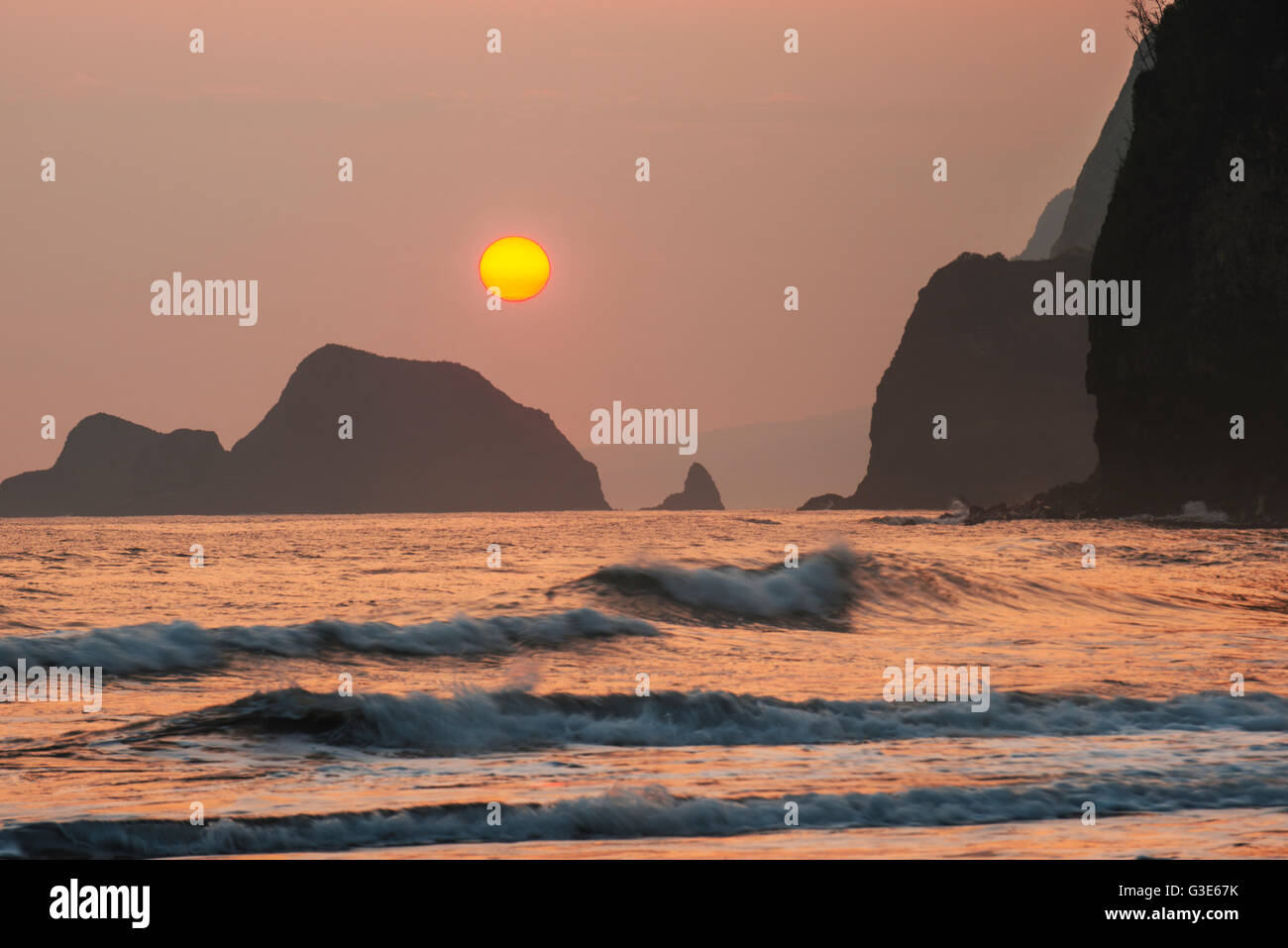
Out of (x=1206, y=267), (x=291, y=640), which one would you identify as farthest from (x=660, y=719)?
(x=1206, y=267)

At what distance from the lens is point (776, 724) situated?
12938mm

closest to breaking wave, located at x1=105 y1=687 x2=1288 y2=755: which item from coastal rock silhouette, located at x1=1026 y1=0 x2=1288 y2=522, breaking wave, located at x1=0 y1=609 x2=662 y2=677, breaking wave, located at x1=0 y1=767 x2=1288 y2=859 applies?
breaking wave, located at x1=0 y1=767 x2=1288 y2=859

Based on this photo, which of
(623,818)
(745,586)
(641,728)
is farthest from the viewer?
(745,586)

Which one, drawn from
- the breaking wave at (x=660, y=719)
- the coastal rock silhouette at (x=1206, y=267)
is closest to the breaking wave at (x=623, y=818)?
the breaking wave at (x=660, y=719)

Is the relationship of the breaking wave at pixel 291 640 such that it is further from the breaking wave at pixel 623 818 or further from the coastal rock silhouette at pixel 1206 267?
the coastal rock silhouette at pixel 1206 267

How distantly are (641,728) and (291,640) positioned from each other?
8.34 meters

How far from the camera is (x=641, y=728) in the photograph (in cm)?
1304

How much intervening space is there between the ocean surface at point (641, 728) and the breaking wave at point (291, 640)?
66mm

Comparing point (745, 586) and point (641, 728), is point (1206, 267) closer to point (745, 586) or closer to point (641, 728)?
point (745, 586)

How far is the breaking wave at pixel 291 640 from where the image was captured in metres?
17.6

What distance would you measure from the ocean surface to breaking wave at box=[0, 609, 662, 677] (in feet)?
0.22

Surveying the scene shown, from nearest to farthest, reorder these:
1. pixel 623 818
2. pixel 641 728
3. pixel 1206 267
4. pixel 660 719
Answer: pixel 623 818, pixel 641 728, pixel 660 719, pixel 1206 267

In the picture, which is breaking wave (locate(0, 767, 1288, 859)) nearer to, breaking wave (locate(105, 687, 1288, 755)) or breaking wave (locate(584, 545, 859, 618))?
breaking wave (locate(105, 687, 1288, 755))
